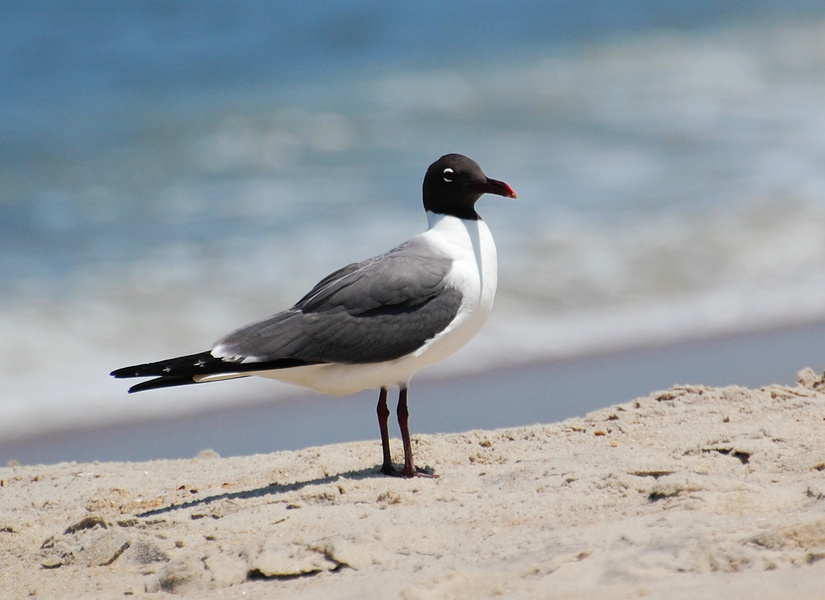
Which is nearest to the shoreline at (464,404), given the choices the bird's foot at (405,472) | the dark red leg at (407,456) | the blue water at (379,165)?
the blue water at (379,165)

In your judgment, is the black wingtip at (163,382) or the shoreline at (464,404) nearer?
the black wingtip at (163,382)

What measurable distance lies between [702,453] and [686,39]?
11994mm

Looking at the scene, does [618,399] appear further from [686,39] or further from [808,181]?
[686,39]

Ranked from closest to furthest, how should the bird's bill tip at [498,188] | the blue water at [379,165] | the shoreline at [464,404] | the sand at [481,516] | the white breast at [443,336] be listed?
the sand at [481,516]
the white breast at [443,336]
the bird's bill tip at [498,188]
the shoreline at [464,404]
the blue water at [379,165]

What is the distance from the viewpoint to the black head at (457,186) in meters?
4.86

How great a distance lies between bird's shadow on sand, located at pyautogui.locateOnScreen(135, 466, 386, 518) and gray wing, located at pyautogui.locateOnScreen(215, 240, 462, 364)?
0.48m

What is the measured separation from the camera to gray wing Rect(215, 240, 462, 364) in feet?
14.3

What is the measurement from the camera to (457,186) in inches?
191

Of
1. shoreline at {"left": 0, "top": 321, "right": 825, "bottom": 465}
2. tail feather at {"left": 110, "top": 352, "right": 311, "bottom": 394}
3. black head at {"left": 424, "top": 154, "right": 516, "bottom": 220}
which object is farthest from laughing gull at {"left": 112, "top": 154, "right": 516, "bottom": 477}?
shoreline at {"left": 0, "top": 321, "right": 825, "bottom": 465}

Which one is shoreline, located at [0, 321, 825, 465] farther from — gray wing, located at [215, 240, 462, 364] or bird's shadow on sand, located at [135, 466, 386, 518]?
gray wing, located at [215, 240, 462, 364]

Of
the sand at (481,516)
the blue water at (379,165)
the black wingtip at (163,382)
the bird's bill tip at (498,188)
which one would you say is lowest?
the sand at (481,516)

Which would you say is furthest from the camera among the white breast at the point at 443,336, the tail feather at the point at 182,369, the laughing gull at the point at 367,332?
the white breast at the point at 443,336

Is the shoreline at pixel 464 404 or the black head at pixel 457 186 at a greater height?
the black head at pixel 457 186

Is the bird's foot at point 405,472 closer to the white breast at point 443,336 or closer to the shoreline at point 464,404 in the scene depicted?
the white breast at point 443,336
